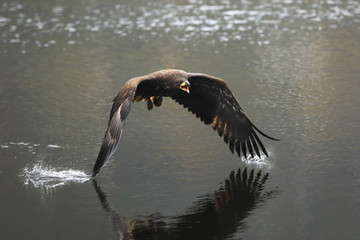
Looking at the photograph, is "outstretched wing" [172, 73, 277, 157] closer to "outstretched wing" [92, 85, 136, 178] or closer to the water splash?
"outstretched wing" [92, 85, 136, 178]

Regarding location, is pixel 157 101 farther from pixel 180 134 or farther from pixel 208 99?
pixel 180 134

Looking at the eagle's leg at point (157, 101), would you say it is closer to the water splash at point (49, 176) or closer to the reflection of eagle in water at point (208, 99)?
the reflection of eagle in water at point (208, 99)

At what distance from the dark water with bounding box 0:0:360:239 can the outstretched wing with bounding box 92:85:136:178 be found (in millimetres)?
660

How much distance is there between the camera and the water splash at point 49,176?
8414mm

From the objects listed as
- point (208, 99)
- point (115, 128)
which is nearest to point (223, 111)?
point (208, 99)

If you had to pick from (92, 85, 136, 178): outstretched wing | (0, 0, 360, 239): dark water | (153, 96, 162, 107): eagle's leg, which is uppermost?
(92, 85, 136, 178): outstretched wing

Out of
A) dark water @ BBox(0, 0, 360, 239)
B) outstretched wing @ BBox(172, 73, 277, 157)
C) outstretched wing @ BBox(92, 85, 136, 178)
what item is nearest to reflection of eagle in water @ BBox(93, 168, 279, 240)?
dark water @ BBox(0, 0, 360, 239)

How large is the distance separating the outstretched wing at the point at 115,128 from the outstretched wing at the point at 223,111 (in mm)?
1415

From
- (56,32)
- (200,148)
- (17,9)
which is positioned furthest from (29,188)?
(17,9)

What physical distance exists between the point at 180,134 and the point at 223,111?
1.26 metres

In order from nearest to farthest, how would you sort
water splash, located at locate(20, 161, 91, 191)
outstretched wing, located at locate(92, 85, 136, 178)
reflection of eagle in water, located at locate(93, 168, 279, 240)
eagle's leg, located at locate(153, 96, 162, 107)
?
reflection of eagle in water, located at locate(93, 168, 279, 240), outstretched wing, located at locate(92, 85, 136, 178), water splash, located at locate(20, 161, 91, 191), eagle's leg, located at locate(153, 96, 162, 107)

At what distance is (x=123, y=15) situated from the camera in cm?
2133

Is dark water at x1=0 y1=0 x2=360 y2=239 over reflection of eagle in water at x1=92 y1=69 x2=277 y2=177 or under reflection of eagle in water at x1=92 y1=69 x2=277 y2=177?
under

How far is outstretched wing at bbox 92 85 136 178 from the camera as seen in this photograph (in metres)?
7.29
